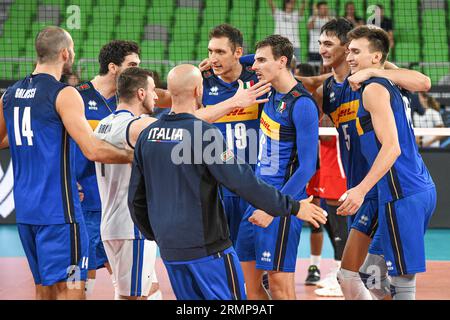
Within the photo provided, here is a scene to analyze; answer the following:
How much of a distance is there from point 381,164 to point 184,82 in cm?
166

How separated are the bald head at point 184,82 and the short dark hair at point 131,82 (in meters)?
0.90

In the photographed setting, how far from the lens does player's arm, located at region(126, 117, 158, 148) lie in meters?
5.29

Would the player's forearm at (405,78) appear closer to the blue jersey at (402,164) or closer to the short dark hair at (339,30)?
the blue jersey at (402,164)

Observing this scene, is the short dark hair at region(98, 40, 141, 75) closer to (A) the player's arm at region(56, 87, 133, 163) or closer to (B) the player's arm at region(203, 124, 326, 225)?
(A) the player's arm at region(56, 87, 133, 163)

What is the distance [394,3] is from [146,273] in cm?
1314

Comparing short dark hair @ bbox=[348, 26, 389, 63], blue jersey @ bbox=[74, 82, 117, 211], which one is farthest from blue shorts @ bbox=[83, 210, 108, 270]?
short dark hair @ bbox=[348, 26, 389, 63]

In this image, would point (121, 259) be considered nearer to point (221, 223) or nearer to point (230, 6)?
point (221, 223)

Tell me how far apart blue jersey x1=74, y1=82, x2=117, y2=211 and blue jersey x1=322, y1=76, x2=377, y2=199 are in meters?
2.11

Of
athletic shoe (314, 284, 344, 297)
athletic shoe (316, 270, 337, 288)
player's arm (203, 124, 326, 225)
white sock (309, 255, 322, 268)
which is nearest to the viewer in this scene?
player's arm (203, 124, 326, 225)

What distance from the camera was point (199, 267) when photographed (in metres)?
4.72

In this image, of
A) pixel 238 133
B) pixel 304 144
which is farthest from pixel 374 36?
pixel 238 133

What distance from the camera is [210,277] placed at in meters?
4.73

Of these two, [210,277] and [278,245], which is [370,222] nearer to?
[278,245]

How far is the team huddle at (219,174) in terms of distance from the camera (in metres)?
4.72
